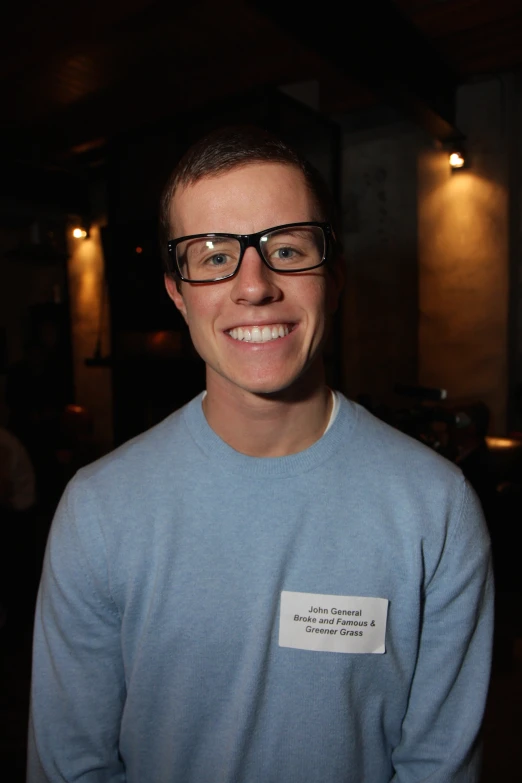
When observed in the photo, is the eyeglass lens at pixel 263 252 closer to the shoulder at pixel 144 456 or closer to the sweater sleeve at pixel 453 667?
the shoulder at pixel 144 456

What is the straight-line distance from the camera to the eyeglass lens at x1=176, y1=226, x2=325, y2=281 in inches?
34.7

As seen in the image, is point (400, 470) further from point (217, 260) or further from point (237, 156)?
point (237, 156)

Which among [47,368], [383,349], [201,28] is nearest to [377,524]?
[201,28]

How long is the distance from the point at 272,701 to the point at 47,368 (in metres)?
6.02

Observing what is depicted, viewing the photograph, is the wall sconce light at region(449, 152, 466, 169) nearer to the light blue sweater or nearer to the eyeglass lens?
the eyeglass lens

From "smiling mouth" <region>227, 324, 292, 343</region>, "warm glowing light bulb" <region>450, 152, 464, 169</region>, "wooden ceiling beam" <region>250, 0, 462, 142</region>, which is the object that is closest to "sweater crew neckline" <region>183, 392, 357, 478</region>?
"smiling mouth" <region>227, 324, 292, 343</region>

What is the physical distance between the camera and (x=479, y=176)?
4.06 m

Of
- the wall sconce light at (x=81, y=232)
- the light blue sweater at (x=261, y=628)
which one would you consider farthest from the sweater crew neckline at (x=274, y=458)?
the wall sconce light at (x=81, y=232)

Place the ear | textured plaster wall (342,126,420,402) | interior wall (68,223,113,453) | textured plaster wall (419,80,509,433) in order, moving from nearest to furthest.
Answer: the ear, textured plaster wall (419,80,509,433), textured plaster wall (342,126,420,402), interior wall (68,223,113,453)

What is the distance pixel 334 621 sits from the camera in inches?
33.7

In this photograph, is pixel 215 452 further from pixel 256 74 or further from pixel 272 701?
pixel 256 74

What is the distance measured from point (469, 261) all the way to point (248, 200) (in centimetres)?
373

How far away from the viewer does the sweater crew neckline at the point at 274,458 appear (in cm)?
90

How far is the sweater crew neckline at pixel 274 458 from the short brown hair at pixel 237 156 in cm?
36
